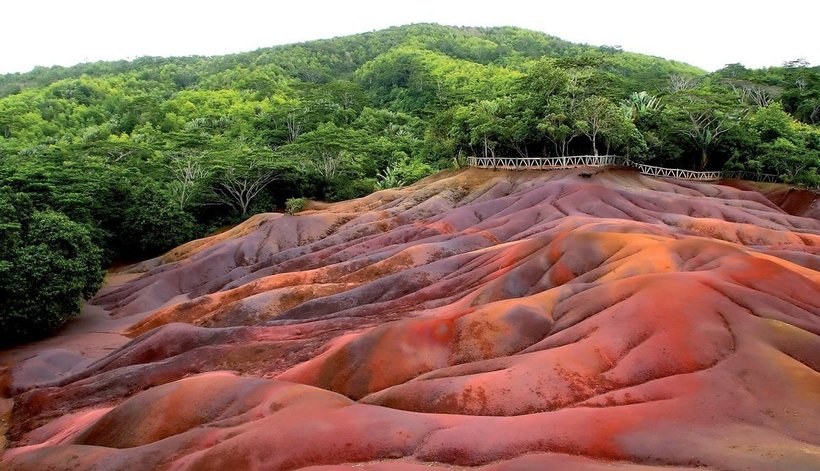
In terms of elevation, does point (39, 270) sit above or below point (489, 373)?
below

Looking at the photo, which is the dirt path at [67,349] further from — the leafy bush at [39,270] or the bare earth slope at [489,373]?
the leafy bush at [39,270]

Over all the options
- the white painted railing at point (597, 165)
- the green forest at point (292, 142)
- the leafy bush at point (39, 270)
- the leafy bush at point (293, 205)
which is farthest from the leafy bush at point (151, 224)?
the white painted railing at point (597, 165)

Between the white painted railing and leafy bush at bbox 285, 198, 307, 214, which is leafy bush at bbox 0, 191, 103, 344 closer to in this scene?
leafy bush at bbox 285, 198, 307, 214

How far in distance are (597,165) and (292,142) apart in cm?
4449

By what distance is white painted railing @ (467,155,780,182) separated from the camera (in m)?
56.1

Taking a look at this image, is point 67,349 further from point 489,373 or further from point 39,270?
point 489,373

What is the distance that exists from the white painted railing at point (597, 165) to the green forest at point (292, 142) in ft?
3.23

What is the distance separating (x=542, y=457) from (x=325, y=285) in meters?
26.2

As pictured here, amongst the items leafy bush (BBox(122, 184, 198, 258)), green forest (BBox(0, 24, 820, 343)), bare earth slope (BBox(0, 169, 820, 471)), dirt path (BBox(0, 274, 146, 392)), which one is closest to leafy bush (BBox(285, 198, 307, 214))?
green forest (BBox(0, 24, 820, 343))

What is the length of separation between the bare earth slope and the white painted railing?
67.1 feet

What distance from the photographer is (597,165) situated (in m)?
55.8

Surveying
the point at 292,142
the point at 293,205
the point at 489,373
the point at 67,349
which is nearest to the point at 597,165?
the point at 293,205

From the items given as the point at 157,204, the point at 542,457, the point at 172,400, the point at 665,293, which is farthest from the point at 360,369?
the point at 157,204

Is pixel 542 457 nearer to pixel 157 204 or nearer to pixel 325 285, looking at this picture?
pixel 325 285
